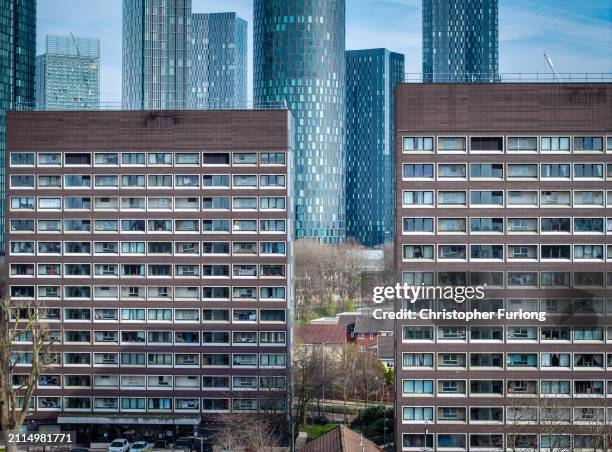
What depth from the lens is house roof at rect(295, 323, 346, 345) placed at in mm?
81750

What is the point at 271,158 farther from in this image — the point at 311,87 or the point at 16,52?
the point at 311,87

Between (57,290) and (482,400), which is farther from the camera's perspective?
(57,290)

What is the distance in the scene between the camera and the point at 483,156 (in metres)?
51.0

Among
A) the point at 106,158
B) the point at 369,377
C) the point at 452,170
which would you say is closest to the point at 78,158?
→ the point at 106,158

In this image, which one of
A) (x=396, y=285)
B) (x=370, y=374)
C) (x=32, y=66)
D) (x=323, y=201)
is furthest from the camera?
(x=323, y=201)

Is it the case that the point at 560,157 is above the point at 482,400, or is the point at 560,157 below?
above

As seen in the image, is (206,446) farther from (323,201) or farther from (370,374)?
(323,201)

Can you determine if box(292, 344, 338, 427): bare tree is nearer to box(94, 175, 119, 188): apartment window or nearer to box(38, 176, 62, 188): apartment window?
box(94, 175, 119, 188): apartment window

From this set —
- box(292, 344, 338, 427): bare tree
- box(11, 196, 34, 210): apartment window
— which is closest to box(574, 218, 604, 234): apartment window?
box(292, 344, 338, 427): bare tree

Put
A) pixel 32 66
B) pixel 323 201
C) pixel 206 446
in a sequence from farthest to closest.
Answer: pixel 323 201, pixel 32 66, pixel 206 446

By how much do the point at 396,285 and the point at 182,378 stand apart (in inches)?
805

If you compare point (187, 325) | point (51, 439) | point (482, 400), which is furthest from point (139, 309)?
point (482, 400)

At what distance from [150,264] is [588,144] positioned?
3339 cm

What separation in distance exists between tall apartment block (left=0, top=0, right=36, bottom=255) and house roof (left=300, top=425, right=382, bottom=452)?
404ft
